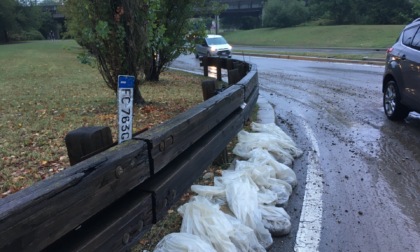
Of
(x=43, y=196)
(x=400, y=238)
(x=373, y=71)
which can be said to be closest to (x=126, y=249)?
(x=43, y=196)

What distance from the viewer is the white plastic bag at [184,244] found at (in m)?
2.85

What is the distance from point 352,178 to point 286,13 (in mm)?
67589

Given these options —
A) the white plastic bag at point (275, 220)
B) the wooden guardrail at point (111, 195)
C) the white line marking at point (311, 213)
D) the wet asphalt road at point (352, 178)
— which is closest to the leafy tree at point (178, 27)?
the wet asphalt road at point (352, 178)

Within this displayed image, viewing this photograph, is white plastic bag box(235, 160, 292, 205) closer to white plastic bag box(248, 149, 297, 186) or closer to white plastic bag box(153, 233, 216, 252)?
white plastic bag box(248, 149, 297, 186)

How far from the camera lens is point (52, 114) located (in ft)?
27.3

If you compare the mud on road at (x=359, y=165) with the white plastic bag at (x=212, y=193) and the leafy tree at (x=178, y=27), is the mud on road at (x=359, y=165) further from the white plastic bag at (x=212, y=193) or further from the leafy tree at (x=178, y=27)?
the leafy tree at (x=178, y=27)

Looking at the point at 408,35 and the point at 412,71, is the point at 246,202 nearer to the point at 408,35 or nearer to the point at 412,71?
the point at 412,71

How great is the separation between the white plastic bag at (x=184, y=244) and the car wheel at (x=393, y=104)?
6095 millimetres

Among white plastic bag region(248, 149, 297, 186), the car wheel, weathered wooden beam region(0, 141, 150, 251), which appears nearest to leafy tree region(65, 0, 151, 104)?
white plastic bag region(248, 149, 297, 186)

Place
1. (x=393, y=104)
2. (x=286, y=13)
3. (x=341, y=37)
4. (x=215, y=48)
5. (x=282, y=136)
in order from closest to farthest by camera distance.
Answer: (x=282, y=136)
(x=393, y=104)
(x=215, y=48)
(x=341, y=37)
(x=286, y=13)

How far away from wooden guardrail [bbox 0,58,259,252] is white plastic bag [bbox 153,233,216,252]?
0.23 meters

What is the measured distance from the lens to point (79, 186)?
6.57ft

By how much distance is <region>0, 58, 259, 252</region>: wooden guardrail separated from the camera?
68.1 inches

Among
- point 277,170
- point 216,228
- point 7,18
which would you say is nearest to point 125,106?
point 216,228
